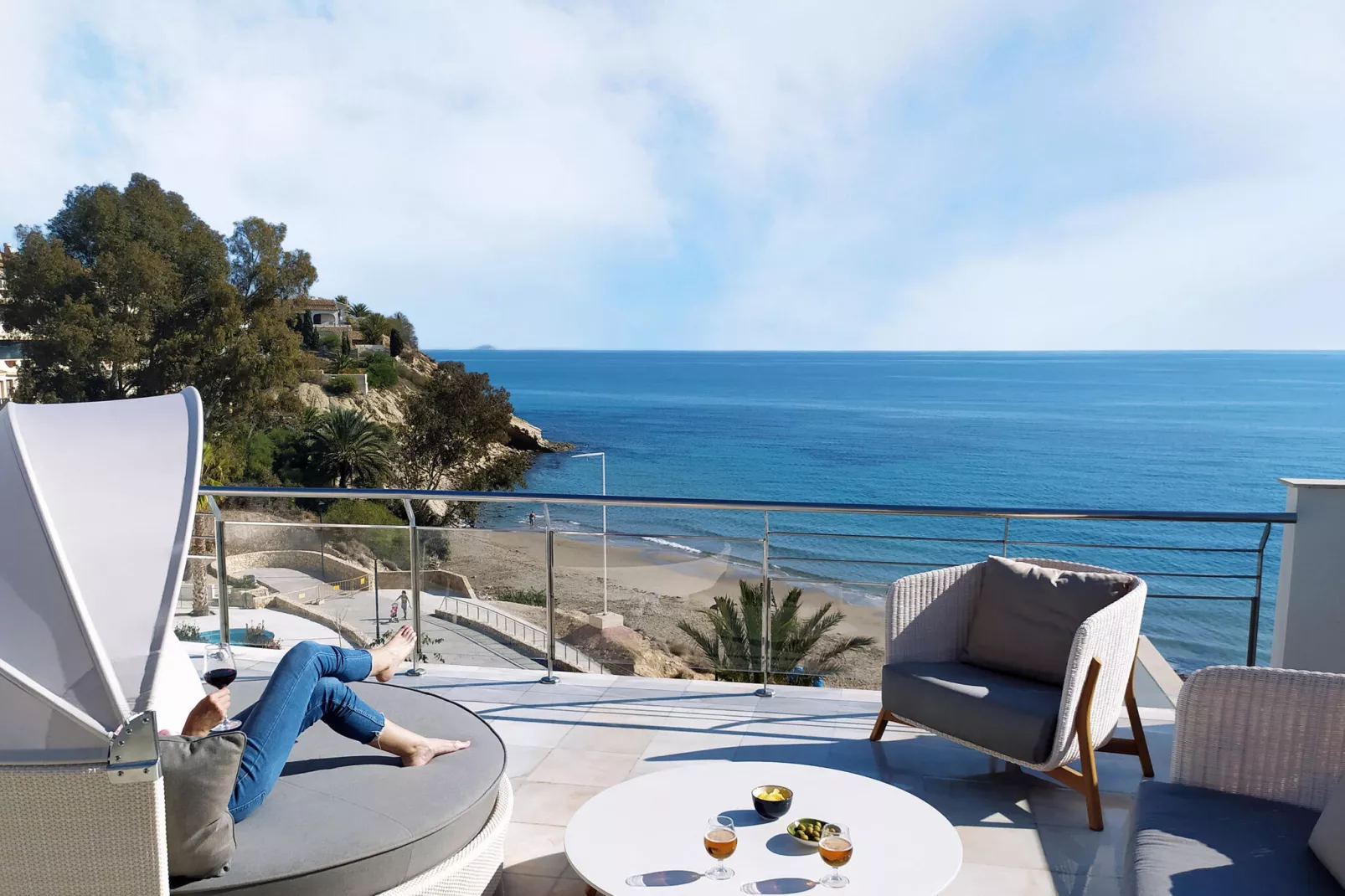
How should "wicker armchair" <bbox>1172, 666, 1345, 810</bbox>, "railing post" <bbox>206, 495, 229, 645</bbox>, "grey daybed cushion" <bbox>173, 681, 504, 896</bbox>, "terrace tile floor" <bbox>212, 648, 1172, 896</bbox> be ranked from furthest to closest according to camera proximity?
"railing post" <bbox>206, 495, 229, 645</bbox> < "terrace tile floor" <bbox>212, 648, 1172, 896</bbox> < "wicker armchair" <bbox>1172, 666, 1345, 810</bbox> < "grey daybed cushion" <bbox>173, 681, 504, 896</bbox>

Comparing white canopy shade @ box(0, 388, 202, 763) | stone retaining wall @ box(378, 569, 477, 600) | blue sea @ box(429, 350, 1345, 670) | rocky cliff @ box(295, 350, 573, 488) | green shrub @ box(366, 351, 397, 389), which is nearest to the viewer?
white canopy shade @ box(0, 388, 202, 763)

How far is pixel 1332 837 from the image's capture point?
6.71 ft

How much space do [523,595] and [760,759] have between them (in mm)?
2021

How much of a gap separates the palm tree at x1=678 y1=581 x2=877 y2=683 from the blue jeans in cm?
224

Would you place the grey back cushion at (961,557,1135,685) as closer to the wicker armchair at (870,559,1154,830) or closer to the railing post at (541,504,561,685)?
the wicker armchair at (870,559,1154,830)

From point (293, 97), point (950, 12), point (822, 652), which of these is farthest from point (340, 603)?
point (293, 97)

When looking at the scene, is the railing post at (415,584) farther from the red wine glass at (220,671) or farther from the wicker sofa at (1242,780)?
the wicker sofa at (1242,780)

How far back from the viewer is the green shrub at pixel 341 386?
41469 mm

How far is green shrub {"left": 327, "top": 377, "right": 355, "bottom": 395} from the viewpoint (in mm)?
41469

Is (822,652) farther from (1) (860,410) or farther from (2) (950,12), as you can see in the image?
(1) (860,410)

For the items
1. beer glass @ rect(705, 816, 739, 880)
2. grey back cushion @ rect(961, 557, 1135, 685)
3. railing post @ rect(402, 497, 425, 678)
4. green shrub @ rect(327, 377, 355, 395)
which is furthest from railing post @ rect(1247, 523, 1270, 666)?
green shrub @ rect(327, 377, 355, 395)

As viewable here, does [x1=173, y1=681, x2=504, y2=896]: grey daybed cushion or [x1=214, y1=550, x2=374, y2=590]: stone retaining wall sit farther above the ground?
[x1=214, y1=550, x2=374, y2=590]: stone retaining wall

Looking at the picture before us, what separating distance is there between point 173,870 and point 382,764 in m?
0.73

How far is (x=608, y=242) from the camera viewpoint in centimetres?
5772
